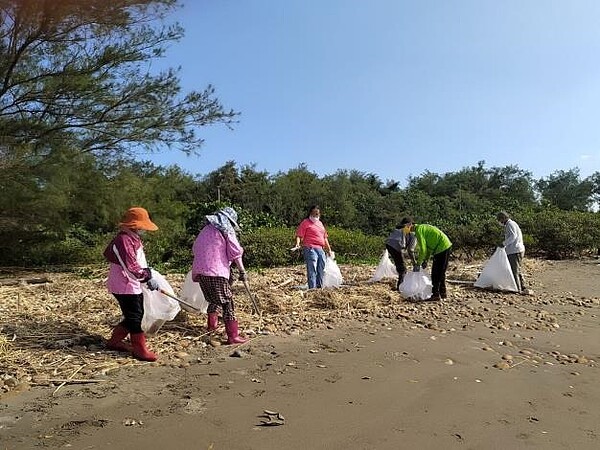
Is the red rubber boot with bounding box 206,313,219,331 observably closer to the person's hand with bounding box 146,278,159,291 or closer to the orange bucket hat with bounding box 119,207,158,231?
the person's hand with bounding box 146,278,159,291

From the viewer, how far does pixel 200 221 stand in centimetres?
1883

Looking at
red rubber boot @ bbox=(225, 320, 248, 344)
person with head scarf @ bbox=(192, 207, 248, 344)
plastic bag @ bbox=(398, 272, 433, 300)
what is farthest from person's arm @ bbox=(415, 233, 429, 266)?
red rubber boot @ bbox=(225, 320, 248, 344)

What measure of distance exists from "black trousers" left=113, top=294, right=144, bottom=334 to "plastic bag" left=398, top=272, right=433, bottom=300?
435cm

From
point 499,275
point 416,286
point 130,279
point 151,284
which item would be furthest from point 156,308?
point 499,275

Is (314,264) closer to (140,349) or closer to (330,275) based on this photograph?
(330,275)

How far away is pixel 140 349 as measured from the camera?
4.93 m

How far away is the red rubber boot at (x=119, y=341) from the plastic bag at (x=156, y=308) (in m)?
0.29

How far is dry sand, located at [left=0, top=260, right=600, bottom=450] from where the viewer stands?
3.43 metres

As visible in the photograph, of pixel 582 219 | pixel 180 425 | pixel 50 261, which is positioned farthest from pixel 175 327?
pixel 582 219

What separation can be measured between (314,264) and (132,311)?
4.25 m

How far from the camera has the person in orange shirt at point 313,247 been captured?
8.87 m

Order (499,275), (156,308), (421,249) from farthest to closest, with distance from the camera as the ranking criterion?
(499,275) → (421,249) → (156,308)

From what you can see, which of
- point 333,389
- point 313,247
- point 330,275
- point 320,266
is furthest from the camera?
point 330,275

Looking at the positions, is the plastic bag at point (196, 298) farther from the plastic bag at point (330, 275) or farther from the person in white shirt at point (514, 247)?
the person in white shirt at point (514, 247)
